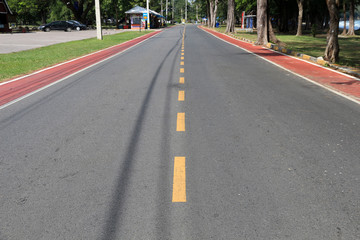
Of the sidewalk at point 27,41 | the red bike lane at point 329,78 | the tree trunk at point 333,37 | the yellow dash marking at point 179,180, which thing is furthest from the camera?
the sidewalk at point 27,41

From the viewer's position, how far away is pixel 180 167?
428 cm

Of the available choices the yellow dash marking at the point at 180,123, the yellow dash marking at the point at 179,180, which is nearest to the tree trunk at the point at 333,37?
the yellow dash marking at the point at 180,123

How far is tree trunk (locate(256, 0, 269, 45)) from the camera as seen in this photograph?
84.4 feet

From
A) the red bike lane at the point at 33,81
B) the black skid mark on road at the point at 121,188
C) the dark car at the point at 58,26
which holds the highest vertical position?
the dark car at the point at 58,26

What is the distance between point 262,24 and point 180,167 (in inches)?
957

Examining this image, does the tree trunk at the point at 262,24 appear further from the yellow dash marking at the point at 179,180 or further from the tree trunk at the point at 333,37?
the yellow dash marking at the point at 179,180

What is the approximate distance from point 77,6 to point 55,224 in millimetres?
76851

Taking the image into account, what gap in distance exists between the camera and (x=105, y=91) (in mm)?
8844

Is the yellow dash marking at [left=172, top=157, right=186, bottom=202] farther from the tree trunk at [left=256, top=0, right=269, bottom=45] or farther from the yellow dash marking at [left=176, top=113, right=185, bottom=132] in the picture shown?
the tree trunk at [left=256, top=0, right=269, bottom=45]

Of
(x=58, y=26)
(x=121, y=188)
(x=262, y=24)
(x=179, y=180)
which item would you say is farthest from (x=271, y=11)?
(x=121, y=188)

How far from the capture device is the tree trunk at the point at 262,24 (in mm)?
25719

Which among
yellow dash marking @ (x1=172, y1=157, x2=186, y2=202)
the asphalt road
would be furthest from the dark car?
yellow dash marking @ (x1=172, y1=157, x2=186, y2=202)

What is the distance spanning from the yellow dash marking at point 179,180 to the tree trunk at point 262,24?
23.0m

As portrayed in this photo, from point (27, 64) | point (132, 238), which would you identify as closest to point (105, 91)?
point (132, 238)
